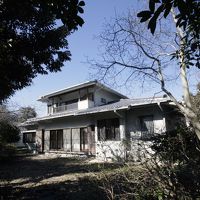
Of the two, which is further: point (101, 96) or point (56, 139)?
point (56, 139)

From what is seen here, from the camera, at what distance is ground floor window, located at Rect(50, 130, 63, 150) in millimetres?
26089

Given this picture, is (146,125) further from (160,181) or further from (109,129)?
(160,181)

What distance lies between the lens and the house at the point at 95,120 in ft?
59.8

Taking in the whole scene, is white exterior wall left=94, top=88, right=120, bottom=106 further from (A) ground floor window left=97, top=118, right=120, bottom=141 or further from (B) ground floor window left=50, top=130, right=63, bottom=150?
(B) ground floor window left=50, top=130, right=63, bottom=150

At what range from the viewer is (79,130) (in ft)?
77.6

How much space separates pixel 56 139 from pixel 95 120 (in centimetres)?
674

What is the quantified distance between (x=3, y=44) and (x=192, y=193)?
5311 mm

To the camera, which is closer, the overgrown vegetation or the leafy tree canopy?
the overgrown vegetation

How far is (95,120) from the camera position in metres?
22.0

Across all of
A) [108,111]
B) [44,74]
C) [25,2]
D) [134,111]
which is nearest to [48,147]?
[108,111]

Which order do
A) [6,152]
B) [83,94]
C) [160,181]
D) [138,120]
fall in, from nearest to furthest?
[160,181], [138,120], [6,152], [83,94]

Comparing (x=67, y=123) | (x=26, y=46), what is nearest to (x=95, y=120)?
(x=67, y=123)

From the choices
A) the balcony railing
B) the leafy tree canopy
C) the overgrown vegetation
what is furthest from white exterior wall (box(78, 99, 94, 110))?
the overgrown vegetation

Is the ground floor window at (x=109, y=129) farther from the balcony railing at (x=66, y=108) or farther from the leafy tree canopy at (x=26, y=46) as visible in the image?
the leafy tree canopy at (x=26, y=46)
